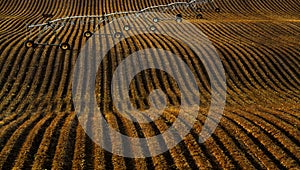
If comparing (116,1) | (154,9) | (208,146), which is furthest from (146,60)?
(116,1)

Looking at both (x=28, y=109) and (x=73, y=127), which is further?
(x=28, y=109)

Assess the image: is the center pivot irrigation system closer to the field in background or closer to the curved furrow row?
the field in background

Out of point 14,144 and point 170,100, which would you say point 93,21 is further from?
point 14,144

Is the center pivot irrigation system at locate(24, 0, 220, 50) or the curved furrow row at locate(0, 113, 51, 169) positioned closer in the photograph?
the curved furrow row at locate(0, 113, 51, 169)

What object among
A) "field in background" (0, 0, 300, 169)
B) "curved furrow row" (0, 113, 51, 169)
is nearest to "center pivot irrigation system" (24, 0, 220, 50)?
"field in background" (0, 0, 300, 169)

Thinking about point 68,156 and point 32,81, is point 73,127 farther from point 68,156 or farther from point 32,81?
point 32,81
